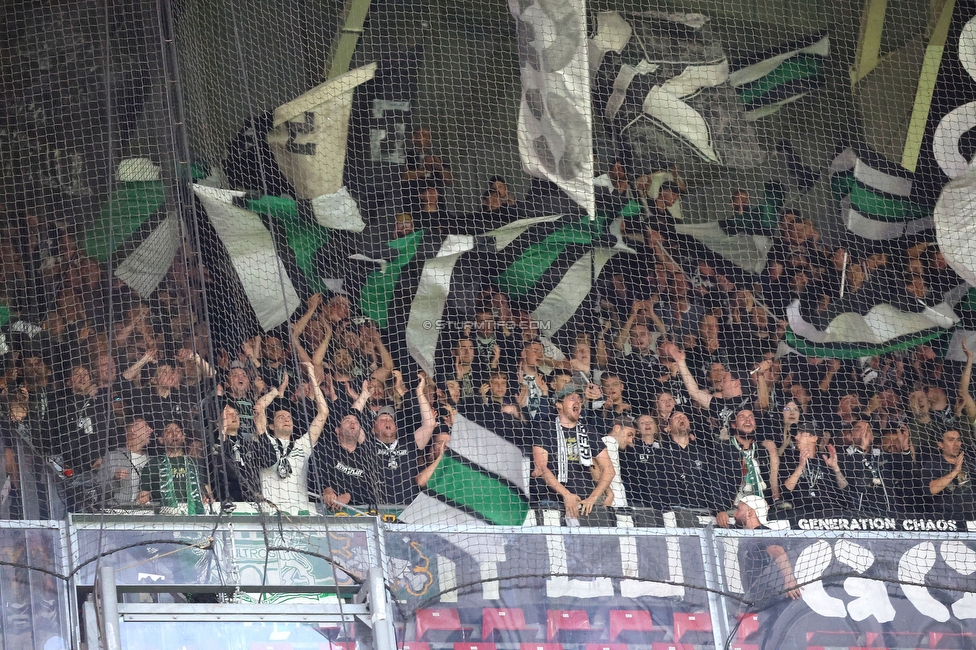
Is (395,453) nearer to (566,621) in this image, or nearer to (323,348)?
(323,348)

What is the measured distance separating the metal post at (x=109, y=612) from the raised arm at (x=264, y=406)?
1.44 m

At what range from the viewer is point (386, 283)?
19.1ft

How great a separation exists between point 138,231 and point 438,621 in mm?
2054

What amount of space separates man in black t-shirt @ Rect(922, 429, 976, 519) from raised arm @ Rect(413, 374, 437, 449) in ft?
7.06

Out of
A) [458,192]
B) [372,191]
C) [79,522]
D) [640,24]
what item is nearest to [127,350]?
[79,522]

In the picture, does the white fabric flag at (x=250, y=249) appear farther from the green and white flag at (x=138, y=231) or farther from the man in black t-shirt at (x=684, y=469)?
the man in black t-shirt at (x=684, y=469)

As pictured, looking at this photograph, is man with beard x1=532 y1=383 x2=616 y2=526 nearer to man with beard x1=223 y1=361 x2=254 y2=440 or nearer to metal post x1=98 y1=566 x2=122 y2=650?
man with beard x1=223 y1=361 x2=254 y2=440

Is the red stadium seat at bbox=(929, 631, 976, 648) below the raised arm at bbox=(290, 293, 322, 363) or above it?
below

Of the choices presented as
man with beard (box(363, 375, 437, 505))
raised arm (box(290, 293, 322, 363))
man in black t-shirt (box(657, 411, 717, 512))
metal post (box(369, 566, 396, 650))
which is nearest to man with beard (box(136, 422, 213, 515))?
raised arm (box(290, 293, 322, 363))

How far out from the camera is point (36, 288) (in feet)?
17.1

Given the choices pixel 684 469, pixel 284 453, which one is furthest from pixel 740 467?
pixel 284 453

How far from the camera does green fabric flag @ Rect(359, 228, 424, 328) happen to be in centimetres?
572

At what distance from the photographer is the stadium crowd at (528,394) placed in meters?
4.78

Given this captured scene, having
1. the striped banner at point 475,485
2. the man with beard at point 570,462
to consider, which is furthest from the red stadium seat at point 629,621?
the striped banner at point 475,485
